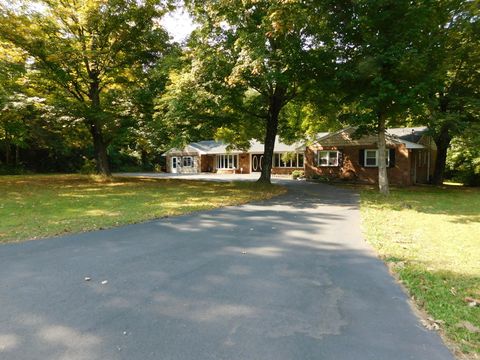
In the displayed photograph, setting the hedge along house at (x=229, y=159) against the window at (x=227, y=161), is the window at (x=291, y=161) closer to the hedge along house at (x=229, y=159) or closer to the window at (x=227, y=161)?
the hedge along house at (x=229, y=159)

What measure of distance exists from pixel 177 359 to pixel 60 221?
7.43 metres

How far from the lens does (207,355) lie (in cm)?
307

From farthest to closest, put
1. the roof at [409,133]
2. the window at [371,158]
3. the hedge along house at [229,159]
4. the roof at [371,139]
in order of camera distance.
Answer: the hedge along house at [229,159], the window at [371,158], the roof at [409,133], the roof at [371,139]

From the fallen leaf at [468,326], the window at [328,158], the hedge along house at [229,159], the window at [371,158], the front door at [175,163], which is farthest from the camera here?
the front door at [175,163]

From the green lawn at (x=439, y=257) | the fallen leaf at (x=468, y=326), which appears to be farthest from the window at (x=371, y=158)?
the fallen leaf at (x=468, y=326)

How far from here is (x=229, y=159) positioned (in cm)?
4059

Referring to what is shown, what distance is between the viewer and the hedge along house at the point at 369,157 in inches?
970

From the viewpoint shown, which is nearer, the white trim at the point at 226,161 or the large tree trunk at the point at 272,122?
the large tree trunk at the point at 272,122

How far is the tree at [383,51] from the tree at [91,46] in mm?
11166

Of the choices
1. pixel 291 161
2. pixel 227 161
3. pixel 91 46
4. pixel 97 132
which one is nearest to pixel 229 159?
pixel 227 161

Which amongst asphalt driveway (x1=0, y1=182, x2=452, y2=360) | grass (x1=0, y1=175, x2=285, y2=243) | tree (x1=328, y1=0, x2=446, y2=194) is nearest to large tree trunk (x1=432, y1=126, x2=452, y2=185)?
tree (x1=328, y1=0, x2=446, y2=194)

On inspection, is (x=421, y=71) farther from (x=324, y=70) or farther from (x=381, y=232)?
(x=381, y=232)

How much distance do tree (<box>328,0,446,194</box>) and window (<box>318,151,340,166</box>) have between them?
11847 millimetres

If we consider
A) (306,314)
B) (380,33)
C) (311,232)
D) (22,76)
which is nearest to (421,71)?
(380,33)
